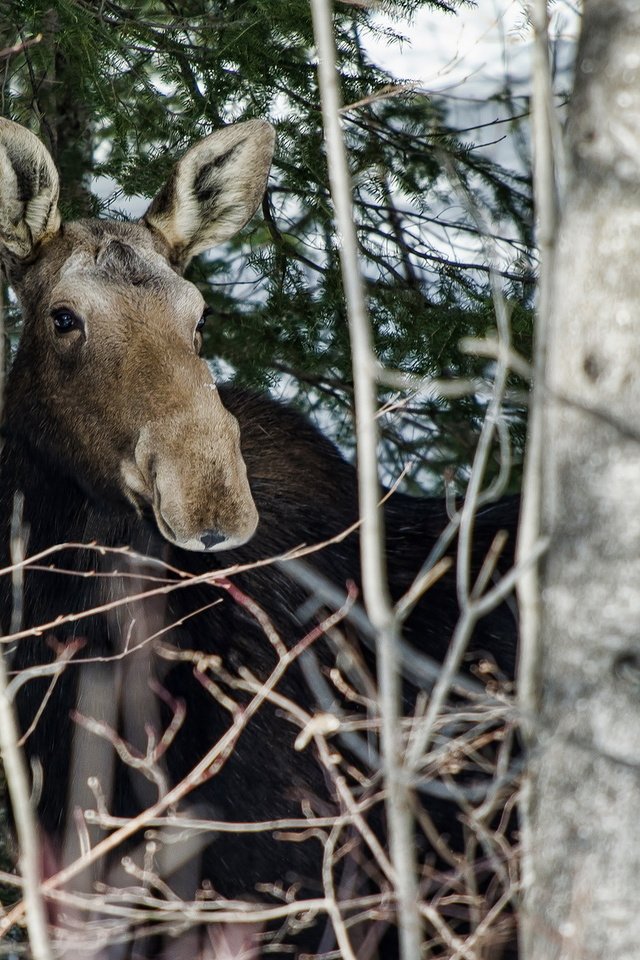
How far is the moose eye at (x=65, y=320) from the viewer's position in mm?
4215

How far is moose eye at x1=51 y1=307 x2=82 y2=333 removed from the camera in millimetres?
4215

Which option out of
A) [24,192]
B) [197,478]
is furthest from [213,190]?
[197,478]

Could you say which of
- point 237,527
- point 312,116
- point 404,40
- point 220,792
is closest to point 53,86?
point 312,116

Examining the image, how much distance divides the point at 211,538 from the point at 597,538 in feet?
4.87

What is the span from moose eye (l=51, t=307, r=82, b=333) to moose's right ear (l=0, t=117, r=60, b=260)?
43 centimetres

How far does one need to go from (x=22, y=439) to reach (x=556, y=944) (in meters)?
2.69

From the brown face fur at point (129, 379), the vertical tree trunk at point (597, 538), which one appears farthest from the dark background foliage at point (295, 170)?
the vertical tree trunk at point (597, 538)

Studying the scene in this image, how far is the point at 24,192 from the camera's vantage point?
176 inches

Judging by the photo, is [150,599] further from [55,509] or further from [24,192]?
[24,192]

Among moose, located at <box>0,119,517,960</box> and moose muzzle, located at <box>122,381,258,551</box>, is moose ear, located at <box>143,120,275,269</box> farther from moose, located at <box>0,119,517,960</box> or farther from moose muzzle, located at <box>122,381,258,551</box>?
moose muzzle, located at <box>122,381,258,551</box>

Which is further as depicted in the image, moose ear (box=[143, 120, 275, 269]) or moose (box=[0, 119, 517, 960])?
moose ear (box=[143, 120, 275, 269])

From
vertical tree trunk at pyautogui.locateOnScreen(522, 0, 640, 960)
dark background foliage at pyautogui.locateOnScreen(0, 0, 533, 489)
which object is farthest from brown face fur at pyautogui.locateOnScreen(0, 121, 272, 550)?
vertical tree trunk at pyautogui.locateOnScreen(522, 0, 640, 960)

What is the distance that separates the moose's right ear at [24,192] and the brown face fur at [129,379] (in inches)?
0.7

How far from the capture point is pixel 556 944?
2461 millimetres
